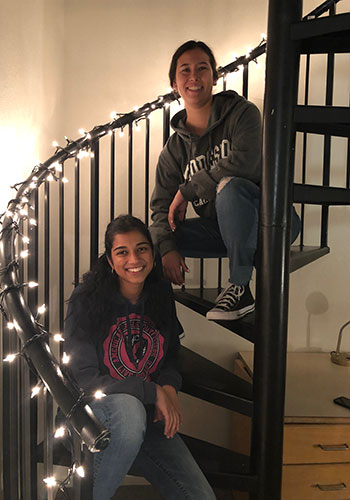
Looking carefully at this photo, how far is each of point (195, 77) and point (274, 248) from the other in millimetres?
768

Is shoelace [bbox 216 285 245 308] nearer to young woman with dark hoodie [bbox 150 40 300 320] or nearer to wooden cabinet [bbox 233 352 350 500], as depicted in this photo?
young woman with dark hoodie [bbox 150 40 300 320]

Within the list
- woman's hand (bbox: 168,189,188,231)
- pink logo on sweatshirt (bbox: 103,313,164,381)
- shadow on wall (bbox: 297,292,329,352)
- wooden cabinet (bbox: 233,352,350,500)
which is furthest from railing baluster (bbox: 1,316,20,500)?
shadow on wall (bbox: 297,292,329,352)

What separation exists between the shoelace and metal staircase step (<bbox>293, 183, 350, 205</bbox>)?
14.3 inches

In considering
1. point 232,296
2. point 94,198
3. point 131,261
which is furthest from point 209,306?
point 94,198

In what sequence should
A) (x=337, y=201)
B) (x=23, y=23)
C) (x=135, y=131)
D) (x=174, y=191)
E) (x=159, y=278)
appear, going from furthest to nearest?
(x=135, y=131), (x=23, y=23), (x=174, y=191), (x=159, y=278), (x=337, y=201)

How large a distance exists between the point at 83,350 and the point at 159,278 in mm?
379

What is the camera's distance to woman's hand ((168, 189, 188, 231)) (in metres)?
1.76

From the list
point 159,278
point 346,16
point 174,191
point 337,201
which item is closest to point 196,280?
point 174,191

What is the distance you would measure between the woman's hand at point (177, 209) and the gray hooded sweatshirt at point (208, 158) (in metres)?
0.03

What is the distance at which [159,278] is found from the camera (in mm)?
1600

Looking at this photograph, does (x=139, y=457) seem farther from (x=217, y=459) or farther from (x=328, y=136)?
(x=328, y=136)

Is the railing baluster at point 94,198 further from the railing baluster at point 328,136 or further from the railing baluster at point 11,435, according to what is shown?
the railing baluster at point 328,136

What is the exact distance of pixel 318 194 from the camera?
4.58 ft

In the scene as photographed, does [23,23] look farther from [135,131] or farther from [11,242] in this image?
[11,242]
